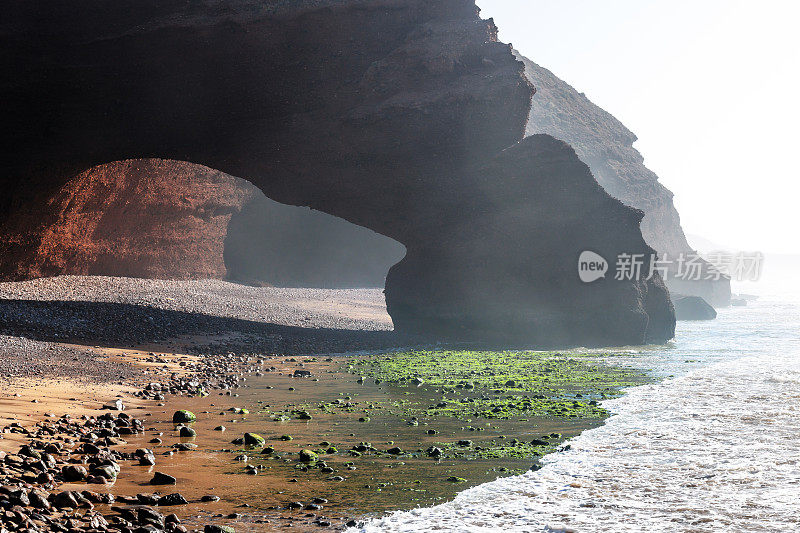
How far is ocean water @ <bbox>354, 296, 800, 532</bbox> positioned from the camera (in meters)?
7.02

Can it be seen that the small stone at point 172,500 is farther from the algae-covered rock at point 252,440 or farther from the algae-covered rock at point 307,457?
the algae-covered rock at point 252,440

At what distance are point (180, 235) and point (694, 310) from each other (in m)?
36.9

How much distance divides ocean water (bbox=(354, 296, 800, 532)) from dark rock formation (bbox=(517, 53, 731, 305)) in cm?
6420

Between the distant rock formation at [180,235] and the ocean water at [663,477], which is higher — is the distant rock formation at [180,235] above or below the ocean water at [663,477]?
above

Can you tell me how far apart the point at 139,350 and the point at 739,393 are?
15.5 meters

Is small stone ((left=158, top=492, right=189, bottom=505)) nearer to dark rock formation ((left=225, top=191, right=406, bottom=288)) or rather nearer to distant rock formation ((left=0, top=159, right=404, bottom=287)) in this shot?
distant rock formation ((left=0, top=159, right=404, bottom=287))

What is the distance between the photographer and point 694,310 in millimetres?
50500

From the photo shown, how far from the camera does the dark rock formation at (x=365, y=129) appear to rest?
2492 cm

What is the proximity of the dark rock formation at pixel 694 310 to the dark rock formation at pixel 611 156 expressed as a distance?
2316cm

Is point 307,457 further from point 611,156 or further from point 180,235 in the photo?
point 611,156

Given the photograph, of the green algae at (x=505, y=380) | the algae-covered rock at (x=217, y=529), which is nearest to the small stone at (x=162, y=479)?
the algae-covered rock at (x=217, y=529)

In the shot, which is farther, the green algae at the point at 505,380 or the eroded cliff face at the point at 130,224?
the eroded cliff face at the point at 130,224

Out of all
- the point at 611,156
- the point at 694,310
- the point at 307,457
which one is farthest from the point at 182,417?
the point at 611,156

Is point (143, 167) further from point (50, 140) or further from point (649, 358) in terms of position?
point (649, 358)
